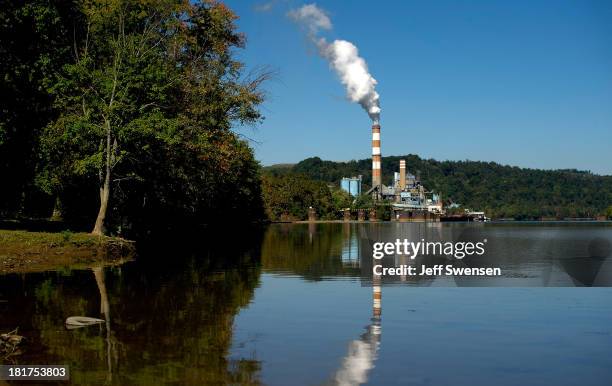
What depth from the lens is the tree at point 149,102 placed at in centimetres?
3991

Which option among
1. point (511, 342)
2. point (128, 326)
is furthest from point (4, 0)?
point (511, 342)

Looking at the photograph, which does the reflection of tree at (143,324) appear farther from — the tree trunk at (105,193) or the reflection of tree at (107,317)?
the tree trunk at (105,193)

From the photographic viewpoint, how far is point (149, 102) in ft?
142

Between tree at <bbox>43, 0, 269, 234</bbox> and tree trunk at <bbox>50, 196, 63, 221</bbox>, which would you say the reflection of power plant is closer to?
tree at <bbox>43, 0, 269, 234</bbox>

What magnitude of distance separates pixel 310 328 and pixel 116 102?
2770cm

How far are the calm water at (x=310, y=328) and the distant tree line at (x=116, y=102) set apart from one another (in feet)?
45.1

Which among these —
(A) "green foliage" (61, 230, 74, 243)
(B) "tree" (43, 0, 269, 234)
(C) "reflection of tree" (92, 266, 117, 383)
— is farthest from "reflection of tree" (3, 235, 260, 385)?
(B) "tree" (43, 0, 269, 234)

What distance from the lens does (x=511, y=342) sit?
14.3m

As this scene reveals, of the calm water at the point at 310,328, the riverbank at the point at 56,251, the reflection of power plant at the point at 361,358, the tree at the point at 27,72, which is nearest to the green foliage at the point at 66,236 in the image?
Answer: the riverbank at the point at 56,251

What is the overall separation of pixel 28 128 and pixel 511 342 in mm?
35264

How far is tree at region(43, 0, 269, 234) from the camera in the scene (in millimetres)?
39906

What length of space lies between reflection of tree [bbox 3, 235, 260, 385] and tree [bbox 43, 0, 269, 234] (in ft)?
41.8

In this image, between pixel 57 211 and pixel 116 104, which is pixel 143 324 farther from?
pixel 57 211

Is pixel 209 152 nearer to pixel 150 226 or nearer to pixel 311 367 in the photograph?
pixel 150 226
